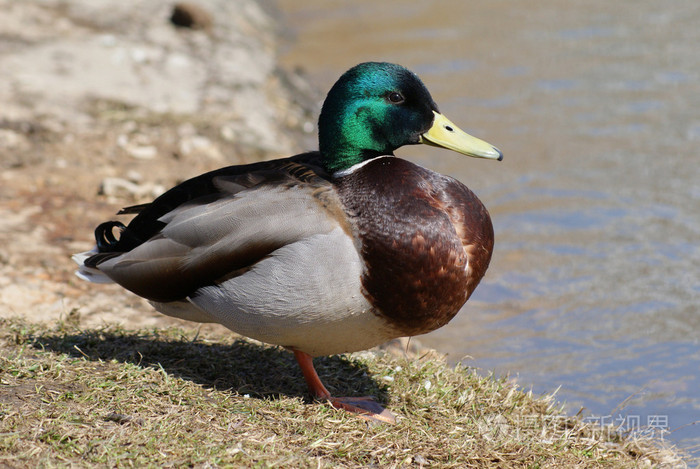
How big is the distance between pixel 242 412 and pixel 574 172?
4.75m

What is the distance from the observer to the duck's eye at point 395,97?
3.54 metres

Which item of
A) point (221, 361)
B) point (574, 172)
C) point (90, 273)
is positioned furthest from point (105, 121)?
point (574, 172)

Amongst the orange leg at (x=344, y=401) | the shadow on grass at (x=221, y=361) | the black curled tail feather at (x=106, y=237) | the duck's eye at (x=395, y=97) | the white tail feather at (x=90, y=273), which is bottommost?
the shadow on grass at (x=221, y=361)

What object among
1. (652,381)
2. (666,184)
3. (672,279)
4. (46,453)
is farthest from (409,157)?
(46,453)

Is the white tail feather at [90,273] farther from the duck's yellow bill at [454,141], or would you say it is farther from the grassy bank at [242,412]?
the duck's yellow bill at [454,141]

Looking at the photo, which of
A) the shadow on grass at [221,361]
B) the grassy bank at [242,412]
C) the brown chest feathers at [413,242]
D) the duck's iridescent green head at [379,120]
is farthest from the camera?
the shadow on grass at [221,361]

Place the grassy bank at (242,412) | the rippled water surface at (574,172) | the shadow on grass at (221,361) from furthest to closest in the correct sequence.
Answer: the rippled water surface at (574,172)
the shadow on grass at (221,361)
the grassy bank at (242,412)

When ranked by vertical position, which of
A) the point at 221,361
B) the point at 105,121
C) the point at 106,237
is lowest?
the point at 221,361

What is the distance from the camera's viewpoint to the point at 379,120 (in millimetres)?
3561

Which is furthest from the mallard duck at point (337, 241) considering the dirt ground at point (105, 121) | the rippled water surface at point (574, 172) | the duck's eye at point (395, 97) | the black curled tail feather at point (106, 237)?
the rippled water surface at point (574, 172)

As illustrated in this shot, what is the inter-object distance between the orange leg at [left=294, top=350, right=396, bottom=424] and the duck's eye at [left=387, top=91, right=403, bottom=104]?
1109 mm

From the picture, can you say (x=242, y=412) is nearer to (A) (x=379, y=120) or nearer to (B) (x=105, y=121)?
(A) (x=379, y=120)

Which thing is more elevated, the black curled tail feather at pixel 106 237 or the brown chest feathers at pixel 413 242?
the brown chest feathers at pixel 413 242

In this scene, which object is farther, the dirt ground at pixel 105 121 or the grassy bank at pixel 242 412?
the dirt ground at pixel 105 121
